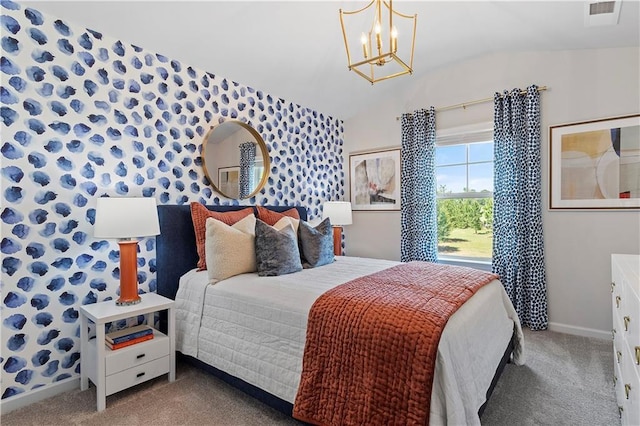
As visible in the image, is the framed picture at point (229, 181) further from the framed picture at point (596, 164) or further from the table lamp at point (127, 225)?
the framed picture at point (596, 164)

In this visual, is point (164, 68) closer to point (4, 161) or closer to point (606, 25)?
point (4, 161)

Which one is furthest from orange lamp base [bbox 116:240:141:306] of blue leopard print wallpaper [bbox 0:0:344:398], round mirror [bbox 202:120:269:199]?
round mirror [bbox 202:120:269:199]

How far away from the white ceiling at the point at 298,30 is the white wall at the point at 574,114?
0.46ft

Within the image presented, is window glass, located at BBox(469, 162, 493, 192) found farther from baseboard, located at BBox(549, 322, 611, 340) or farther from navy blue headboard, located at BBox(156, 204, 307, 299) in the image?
navy blue headboard, located at BBox(156, 204, 307, 299)

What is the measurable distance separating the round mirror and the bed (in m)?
0.55

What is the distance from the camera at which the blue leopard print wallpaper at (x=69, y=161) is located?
77.3 inches

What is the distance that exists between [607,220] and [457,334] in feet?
8.16

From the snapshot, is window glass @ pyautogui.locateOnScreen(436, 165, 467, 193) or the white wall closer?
the white wall

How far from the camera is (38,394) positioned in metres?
2.02

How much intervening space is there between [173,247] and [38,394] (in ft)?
3.85

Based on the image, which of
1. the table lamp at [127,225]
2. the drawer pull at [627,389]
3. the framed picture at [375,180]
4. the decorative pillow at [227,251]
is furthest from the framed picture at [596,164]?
the table lamp at [127,225]

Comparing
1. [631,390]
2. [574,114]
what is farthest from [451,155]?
[631,390]

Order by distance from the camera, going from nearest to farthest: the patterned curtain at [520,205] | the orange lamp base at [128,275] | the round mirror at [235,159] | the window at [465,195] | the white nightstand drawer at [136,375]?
the white nightstand drawer at [136,375] → the orange lamp base at [128,275] → the round mirror at [235,159] → the patterned curtain at [520,205] → the window at [465,195]

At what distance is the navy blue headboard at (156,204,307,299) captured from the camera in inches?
99.9
